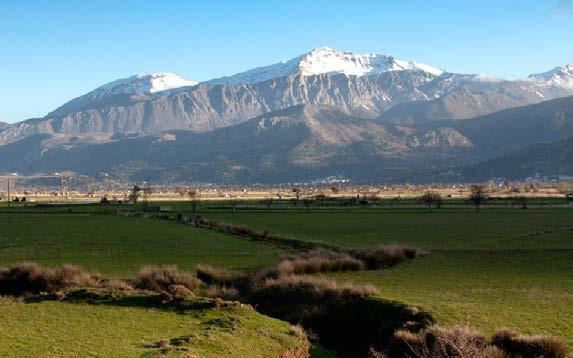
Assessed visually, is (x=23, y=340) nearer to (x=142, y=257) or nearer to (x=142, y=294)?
(x=142, y=294)

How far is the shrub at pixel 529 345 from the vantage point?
2056cm

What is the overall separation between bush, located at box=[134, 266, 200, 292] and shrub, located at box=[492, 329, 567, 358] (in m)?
20.2

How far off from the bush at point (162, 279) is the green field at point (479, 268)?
364 inches

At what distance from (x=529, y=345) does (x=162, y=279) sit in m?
22.2

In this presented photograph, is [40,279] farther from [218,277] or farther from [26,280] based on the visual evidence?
[218,277]

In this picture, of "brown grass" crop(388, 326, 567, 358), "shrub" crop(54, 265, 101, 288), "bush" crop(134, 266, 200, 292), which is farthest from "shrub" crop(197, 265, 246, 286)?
"brown grass" crop(388, 326, 567, 358)

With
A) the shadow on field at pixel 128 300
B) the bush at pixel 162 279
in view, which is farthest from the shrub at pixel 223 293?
the shadow on field at pixel 128 300

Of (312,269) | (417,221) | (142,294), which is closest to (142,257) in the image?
(312,269)

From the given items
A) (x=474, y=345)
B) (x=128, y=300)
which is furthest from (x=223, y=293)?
(x=474, y=345)

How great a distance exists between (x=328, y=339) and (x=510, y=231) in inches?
1920

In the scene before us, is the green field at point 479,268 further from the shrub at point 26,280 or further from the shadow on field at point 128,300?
the shrub at point 26,280

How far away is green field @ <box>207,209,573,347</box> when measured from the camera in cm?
2659

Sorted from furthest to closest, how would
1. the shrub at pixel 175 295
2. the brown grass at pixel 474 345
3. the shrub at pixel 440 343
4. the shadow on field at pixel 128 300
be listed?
the shrub at pixel 175 295
the shadow on field at pixel 128 300
the brown grass at pixel 474 345
the shrub at pixel 440 343

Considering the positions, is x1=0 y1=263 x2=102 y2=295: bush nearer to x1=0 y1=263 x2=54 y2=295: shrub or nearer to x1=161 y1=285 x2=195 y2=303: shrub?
x1=0 y1=263 x2=54 y2=295: shrub
